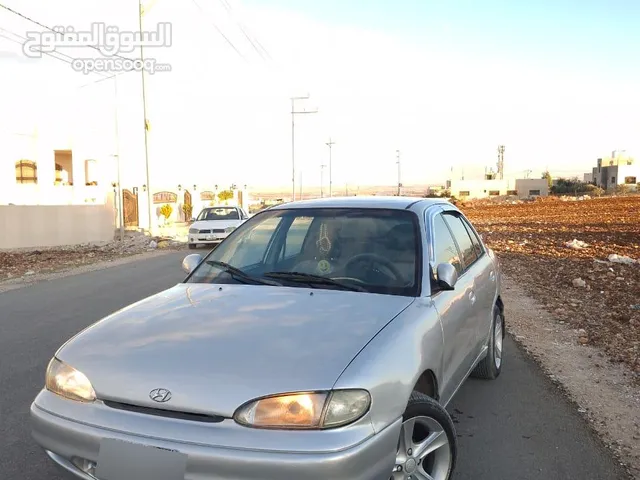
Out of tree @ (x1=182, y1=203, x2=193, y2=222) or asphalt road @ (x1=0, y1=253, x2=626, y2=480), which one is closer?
asphalt road @ (x1=0, y1=253, x2=626, y2=480)

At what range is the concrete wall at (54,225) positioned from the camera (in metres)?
23.9

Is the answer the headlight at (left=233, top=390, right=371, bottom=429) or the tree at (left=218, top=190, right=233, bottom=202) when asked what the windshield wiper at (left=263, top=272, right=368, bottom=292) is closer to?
the headlight at (left=233, top=390, right=371, bottom=429)

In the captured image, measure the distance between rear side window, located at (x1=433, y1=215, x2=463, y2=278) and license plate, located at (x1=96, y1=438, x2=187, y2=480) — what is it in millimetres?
2108

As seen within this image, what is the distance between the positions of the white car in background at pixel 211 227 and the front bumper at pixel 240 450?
16.2m

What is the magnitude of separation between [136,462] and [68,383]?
640 millimetres

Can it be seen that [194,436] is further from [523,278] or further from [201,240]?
[201,240]

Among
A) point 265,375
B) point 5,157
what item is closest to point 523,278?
point 265,375

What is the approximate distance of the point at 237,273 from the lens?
3.81 metres

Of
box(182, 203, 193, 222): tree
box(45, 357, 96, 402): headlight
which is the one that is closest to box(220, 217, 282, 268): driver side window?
box(45, 357, 96, 402): headlight

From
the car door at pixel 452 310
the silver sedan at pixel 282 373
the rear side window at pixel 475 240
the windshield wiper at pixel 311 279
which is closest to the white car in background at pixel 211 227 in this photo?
the rear side window at pixel 475 240

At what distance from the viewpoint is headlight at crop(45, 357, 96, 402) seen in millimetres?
2555

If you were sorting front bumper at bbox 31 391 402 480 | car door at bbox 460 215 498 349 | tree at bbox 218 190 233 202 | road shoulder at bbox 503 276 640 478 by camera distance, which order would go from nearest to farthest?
front bumper at bbox 31 391 402 480 → road shoulder at bbox 503 276 640 478 → car door at bbox 460 215 498 349 → tree at bbox 218 190 233 202

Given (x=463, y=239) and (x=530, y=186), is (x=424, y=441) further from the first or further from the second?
(x=530, y=186)

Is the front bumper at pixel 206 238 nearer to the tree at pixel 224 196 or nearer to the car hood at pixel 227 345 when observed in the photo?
the car hood at pixel 227 345
